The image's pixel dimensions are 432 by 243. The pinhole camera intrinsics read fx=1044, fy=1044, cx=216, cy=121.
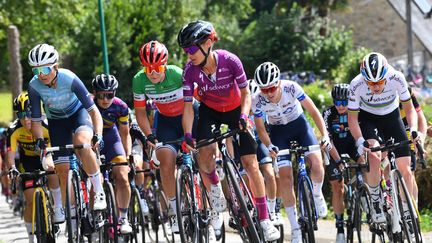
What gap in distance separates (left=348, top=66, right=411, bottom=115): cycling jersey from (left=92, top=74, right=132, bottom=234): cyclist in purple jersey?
2.86 meters

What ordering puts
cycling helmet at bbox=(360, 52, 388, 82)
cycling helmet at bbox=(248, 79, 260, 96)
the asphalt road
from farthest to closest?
the asphalt road → cycling helmet at bbox=(248, 79, 260, 96) → cycling helmet at bbox=(360, 52, 388, 82)

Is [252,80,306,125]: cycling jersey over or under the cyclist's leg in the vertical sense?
over

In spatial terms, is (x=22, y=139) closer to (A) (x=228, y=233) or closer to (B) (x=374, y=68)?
(A) (x=228, y=233)

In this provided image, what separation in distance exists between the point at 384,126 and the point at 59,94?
353cm

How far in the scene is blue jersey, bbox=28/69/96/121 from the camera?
10945 millimetres

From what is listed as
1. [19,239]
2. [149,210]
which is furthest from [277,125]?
[19,239]

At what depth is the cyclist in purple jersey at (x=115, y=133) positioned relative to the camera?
484 inches

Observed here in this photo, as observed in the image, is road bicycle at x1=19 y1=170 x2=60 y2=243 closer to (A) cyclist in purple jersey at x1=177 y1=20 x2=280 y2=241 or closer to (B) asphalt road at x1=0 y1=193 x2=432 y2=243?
(A) cyclist in purple jersey at x1=177 y1=20 x2=280 y2=241

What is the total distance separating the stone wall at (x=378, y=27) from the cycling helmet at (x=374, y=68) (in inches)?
1866

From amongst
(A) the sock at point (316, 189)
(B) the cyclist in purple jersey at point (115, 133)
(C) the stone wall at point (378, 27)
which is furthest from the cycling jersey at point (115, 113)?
(C) the stone wall at point (378, 27)

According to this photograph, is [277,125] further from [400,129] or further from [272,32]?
[272,32]

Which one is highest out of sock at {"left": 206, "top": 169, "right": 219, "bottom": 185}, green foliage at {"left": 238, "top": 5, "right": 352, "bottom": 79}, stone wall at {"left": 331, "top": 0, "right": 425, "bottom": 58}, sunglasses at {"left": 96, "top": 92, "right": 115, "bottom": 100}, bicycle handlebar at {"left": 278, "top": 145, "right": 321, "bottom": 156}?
stone wall at {"left": 331, "top": 0, "right": 425, "bottom": 58}

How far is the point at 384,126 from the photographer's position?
37.4 ft

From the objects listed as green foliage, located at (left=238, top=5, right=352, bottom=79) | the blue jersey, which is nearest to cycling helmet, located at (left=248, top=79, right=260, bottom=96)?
the blue jersey
